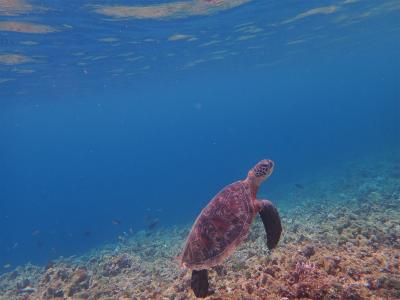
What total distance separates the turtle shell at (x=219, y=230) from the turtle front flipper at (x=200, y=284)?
171mm

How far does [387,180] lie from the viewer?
65.3ft

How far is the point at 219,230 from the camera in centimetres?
527

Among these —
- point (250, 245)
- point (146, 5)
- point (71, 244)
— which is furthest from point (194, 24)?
point (71, 244)

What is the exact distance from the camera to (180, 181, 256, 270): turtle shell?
5137 mm

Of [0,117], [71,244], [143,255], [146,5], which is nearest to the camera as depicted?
[143,255]

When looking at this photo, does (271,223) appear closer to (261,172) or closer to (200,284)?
(261,172)

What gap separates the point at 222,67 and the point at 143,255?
36.3m

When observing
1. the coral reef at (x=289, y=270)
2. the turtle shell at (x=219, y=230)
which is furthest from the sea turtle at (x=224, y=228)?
the coral reef at (x=289, y=270)

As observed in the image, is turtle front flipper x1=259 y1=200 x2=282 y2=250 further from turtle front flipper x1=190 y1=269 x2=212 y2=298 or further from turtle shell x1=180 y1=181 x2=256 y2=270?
turtle front flipper x1=190 y1=269 x2=212 y2=298

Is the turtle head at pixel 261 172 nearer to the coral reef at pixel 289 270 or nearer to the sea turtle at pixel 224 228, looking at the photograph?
the sea turtle at pixel 224 228

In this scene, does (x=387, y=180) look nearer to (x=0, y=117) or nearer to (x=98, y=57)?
(x=98, y=57)

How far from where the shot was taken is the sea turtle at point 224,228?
5117mm

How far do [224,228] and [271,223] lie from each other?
80 cm

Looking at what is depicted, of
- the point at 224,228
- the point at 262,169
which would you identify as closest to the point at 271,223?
the point at 224,228
